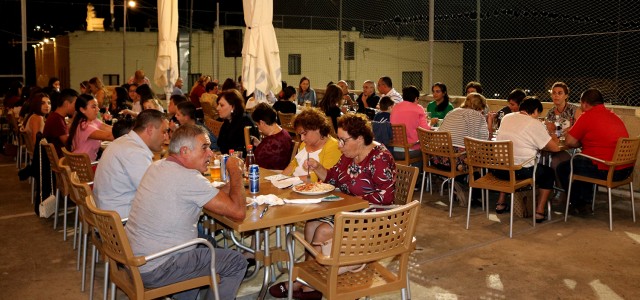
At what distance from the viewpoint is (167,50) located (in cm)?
884

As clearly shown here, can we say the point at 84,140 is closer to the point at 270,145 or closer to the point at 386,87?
the point at 270,145

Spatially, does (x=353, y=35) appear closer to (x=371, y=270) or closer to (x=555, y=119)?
(x=555, y=119)

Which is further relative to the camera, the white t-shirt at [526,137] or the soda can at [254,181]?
the white t-shirt at [526,137]

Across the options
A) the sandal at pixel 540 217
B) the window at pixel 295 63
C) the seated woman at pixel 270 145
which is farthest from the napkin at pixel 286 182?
the window at pixel 295 63

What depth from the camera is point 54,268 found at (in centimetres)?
505

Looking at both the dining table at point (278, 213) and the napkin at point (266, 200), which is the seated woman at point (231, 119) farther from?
the napkin at point (266, 200)

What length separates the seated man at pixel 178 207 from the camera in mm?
3238

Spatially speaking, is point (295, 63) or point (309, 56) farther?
point (295, 63)

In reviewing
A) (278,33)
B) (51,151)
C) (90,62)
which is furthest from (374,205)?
(90,62)

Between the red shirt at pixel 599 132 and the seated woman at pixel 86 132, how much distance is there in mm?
4639

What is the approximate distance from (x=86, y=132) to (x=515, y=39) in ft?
19.8

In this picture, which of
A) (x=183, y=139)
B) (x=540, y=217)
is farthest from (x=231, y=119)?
(x=540, y=217)

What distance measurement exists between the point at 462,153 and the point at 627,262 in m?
1.86

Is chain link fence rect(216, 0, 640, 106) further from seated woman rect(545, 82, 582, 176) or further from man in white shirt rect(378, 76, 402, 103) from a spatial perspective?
seated woman rect(545, 82, 582, 176)
